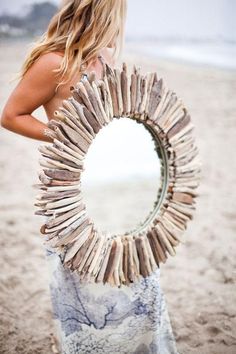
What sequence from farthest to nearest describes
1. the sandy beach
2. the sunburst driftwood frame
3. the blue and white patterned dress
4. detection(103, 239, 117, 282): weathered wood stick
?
the sandy beach, the blue and white patterned dress, detection(103, 239, 117, 282): weathered wood stick, the sunburst driftwood frame

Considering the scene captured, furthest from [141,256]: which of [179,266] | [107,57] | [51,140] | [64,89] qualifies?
[179,266]

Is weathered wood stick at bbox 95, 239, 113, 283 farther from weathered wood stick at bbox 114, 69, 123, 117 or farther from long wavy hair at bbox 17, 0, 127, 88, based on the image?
long wavy hair at bbox 17, 0, 127, 88

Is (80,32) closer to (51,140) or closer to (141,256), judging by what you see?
(51,140)

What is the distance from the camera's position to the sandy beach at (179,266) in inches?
84.9

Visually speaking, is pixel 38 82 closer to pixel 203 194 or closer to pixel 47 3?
pixel 203 194

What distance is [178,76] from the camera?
892 centimetres

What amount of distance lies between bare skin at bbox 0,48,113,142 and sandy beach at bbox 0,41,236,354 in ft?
1.37

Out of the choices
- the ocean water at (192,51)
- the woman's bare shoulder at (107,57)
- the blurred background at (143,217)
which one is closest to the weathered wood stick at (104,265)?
the blurred background at (143,217)

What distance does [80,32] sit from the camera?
1.26m

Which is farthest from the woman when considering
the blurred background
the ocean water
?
the ocean water

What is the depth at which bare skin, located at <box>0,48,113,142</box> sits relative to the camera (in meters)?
1.22

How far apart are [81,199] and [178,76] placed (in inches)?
324

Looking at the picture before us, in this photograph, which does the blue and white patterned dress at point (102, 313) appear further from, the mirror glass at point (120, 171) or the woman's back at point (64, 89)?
the woman's back at point (64, 89)

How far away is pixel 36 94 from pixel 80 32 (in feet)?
0.79
